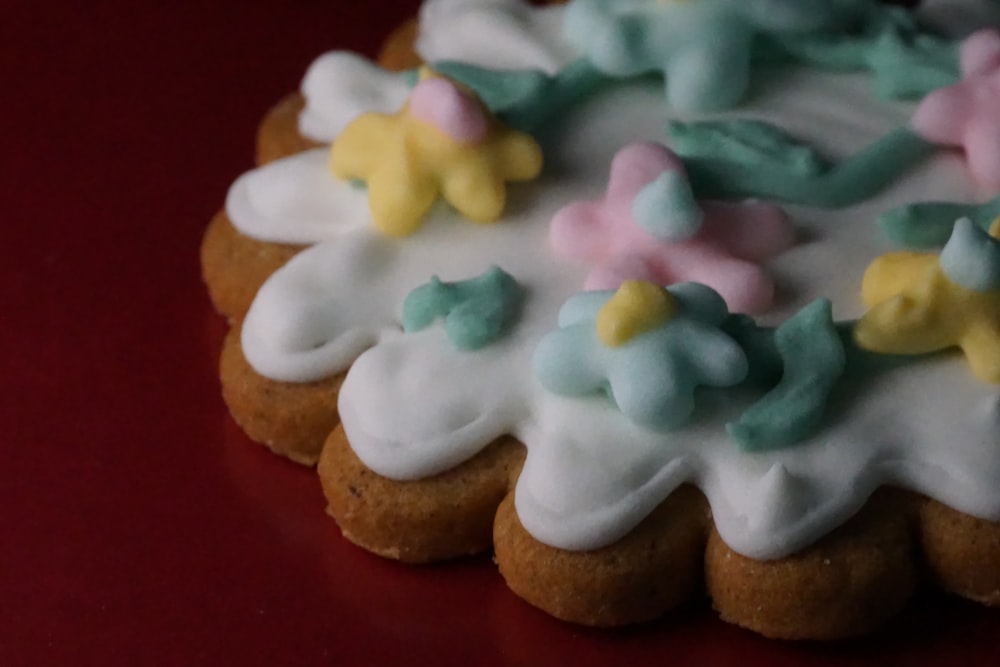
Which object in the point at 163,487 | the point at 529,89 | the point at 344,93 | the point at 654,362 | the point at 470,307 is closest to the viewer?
the point at 654,362

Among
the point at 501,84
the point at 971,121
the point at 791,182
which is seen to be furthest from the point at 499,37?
the point at 971,121

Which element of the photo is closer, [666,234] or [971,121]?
[666,234]

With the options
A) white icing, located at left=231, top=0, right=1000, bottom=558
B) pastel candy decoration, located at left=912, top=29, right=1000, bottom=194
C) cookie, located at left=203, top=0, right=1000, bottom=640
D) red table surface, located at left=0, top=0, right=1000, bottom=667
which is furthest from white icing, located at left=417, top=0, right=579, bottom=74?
pastel candy decoration, located at left=912, top=29, right=1000, bottom=194

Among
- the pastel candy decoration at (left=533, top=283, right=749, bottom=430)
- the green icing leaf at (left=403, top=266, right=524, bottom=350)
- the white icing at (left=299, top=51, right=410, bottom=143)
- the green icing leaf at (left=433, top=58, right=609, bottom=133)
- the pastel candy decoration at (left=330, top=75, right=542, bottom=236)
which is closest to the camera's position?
the pastel candy decoration at (left=533, top=283, right=749, bottom=430)

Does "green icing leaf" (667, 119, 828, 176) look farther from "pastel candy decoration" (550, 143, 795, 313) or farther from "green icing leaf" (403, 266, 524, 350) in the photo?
"green icing leaf" (403, 266, 524, 350)

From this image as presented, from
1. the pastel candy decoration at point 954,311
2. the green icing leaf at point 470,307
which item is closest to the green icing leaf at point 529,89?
the green icing leaf at point 470,307

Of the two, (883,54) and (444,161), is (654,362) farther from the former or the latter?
(883,54)

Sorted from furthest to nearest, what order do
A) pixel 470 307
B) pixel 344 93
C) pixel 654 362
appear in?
pixel 344 93
pixel 470 307
pixel 654 362
